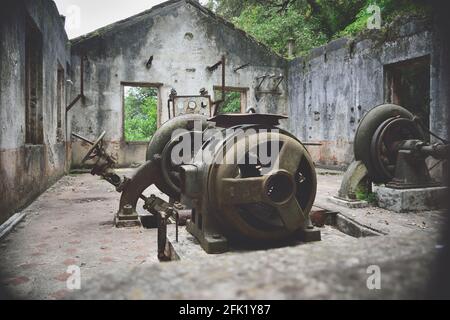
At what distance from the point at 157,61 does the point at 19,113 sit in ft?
24.6

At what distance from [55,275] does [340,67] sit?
33.2ft

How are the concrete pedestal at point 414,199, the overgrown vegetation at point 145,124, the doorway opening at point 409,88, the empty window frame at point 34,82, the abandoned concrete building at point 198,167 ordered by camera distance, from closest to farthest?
the abandoned concrete building at point 198,167
the concrete pedestal at point 414,199
the empty window frame at point 34,82
the doorway opening at point 409,88
the overgrown vegetation at point 145,124

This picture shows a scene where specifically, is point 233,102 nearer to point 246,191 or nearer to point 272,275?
point 246,191

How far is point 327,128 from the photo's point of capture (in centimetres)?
1159

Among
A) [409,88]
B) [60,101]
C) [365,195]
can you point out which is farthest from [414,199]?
[60,101]

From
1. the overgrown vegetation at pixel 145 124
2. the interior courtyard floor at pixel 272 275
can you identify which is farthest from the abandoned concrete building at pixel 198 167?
the overgrown vegetation at pixel 145 124

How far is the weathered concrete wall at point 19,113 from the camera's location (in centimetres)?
448

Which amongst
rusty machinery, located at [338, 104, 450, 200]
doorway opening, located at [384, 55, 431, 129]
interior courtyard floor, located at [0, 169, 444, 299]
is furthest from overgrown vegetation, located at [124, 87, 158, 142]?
interior courtyard floor, located at [0, 169, 444, 299]

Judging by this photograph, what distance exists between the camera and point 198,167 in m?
3.26

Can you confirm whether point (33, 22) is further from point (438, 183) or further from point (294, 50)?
point (294, 50)

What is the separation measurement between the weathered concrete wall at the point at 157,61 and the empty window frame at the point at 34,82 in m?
4.27

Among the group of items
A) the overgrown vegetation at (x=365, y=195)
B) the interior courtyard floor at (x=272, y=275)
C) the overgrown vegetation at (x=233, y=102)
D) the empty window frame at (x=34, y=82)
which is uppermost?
the overgrown vegetation at (x=233, y=102)

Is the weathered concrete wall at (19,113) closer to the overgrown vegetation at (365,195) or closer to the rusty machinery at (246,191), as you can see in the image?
the rusty machinery at (246,191)

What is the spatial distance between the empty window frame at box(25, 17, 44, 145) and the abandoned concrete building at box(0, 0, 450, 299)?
3cm
